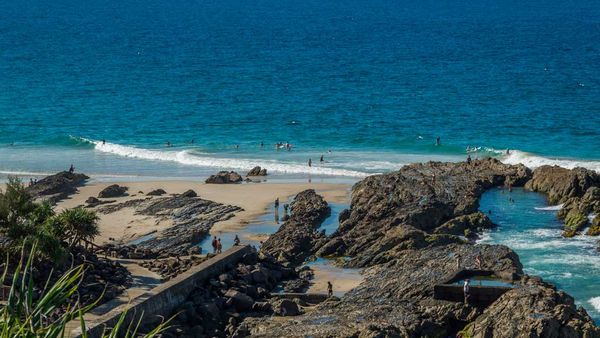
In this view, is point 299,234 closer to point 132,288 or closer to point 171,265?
point 171,265

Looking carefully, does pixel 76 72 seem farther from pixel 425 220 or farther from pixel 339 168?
pixel 425 220

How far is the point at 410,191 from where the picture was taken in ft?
171

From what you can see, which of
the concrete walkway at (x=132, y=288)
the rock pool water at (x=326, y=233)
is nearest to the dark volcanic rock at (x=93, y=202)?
the rock pool water at (x=326, y=233)

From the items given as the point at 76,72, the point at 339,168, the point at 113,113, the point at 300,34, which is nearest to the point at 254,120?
the point at 113,113

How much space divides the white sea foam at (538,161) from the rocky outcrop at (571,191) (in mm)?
10653

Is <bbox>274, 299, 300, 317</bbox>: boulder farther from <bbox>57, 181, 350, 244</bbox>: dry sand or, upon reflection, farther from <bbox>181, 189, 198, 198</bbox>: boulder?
<bbox>181, 189, 198, 198</bbox>: boulder

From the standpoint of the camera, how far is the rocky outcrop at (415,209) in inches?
1708

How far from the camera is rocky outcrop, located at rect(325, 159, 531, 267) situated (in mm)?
43375

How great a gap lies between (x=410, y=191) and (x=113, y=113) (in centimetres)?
5283

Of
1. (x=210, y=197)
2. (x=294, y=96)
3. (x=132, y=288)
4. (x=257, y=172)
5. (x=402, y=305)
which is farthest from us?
(x=294, y=96)

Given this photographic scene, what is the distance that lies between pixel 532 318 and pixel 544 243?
16764mm

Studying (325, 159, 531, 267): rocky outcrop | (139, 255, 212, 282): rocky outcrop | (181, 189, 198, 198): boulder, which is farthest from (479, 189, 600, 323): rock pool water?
(181, 189, 198, 198): boulder

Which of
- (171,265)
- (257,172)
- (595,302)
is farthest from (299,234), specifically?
(257,172)

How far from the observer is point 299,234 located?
45750 millimetres
